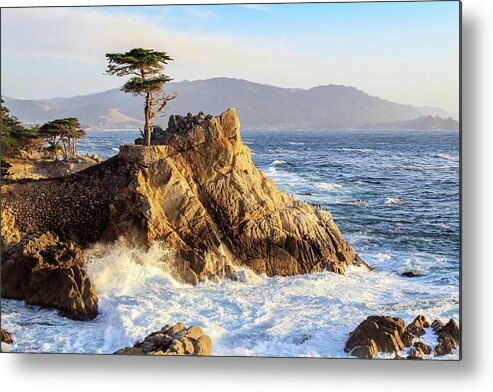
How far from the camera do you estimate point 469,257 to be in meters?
8.16

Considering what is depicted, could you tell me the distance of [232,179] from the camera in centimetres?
948

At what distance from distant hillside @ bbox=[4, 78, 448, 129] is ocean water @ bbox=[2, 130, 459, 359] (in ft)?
0.67

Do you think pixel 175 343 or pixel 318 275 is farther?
pixel 318 275

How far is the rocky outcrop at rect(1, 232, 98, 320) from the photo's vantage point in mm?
8883

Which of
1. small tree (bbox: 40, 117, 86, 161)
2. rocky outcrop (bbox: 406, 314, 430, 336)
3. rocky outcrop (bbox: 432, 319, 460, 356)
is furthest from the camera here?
small tree (bbox: 40, 117, 86, 161)

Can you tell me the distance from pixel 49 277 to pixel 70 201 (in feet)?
3.61

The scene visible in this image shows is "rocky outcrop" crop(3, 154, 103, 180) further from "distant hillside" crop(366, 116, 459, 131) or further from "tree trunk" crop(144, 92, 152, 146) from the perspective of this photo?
"distant hillside" crop(366, 116, 459, 131)

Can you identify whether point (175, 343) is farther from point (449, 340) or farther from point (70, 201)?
point (449, 340)

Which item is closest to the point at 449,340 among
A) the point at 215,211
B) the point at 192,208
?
the point at 215,211

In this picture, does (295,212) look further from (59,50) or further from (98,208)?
(59,50)

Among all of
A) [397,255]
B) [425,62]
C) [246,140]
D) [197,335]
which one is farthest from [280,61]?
[197,335]

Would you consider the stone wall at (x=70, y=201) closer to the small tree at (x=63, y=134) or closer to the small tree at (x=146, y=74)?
the small tree at (x=63, y=134)

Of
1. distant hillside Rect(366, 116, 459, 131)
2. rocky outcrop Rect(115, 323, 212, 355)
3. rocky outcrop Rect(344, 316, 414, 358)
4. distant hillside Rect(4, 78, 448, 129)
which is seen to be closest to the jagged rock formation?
distant hillside Rect(4, 78, 448, 129)

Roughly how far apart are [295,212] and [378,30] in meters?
2.57
